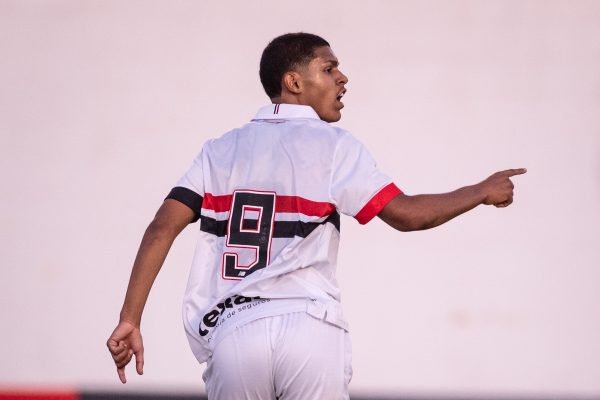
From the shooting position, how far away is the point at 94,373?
4.89m

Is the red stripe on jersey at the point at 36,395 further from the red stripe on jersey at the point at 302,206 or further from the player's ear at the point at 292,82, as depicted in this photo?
the red stripe on jersey at the point at 302,206

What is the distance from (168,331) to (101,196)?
648mm

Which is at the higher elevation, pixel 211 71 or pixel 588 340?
pixel 211 71

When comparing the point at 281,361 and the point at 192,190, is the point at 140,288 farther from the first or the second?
the point at 281,361

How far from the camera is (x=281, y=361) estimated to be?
2.29m

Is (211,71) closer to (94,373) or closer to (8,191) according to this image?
(8,191)

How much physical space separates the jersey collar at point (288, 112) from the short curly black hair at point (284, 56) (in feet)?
0.42

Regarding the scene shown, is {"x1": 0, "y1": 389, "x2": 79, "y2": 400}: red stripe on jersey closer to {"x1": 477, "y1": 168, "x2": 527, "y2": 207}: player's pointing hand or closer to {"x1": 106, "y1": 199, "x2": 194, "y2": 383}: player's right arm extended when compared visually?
{"x1": 106, "y1": 199, "x2": 194, "y2": 383}: player's right arm extended

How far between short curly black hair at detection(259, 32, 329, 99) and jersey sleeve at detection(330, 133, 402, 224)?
0.35 m

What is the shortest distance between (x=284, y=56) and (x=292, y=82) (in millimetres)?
77

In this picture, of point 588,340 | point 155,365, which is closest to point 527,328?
point 588,340

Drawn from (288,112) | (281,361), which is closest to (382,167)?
(288,112)

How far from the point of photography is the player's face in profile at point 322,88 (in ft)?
8.71

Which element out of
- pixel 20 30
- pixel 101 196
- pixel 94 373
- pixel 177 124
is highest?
pixel 20 30
